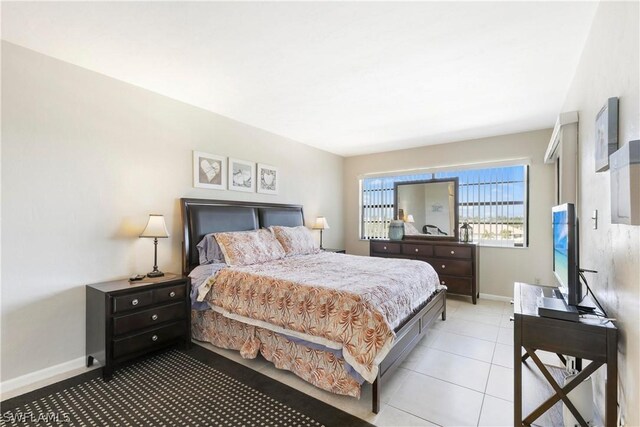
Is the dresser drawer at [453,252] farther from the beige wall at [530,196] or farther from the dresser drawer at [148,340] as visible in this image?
the dresser drawer at [148,340]

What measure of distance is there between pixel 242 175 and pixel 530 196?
4.17 m

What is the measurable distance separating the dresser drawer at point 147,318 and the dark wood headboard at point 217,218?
53 cm

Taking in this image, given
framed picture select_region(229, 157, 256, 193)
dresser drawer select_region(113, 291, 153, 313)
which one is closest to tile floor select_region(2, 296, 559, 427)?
dresser drawer select_region(113, 291, 153, 313)

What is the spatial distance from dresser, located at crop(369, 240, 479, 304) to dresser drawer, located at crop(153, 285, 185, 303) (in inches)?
133

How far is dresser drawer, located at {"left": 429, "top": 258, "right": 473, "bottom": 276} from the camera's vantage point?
418 cm

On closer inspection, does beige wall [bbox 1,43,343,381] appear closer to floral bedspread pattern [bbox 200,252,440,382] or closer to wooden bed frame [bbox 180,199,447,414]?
wooden bed frame [bbox 180,199,447,414]

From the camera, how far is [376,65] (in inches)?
95.6

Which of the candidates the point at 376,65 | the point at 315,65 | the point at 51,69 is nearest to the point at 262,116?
the point at 315,65

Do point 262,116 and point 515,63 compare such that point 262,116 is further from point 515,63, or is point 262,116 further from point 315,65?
point 515,63

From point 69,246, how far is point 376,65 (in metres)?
3.04

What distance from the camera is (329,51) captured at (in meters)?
2.23

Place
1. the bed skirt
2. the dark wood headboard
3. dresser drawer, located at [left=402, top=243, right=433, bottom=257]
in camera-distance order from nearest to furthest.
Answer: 1. the bed skirt
2. the dark wood headboard
3. dresser drawer, located at [left=402, top=243, right=433, bottom=257]

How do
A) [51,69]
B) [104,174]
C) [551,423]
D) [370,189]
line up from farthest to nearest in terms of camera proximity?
[370,189] < [104,174] < [51,69] < [551,423]

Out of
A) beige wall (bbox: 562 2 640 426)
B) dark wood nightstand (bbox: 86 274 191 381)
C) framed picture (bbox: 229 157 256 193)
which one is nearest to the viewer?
beige wall (bbox: 562 2 640 426)
